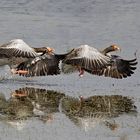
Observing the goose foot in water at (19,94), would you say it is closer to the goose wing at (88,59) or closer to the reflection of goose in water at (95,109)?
the reflection of goose in water at (95,109)

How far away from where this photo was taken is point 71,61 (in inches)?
566

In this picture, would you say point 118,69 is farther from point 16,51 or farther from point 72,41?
point 72,41

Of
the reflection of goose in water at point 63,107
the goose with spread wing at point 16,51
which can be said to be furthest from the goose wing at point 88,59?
the goose with spread wing at point 16,51

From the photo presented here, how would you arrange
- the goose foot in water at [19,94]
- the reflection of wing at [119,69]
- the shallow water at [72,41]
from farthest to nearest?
the reflection of wing at [119,69]
the goose foot in water at [19,94]
the shallow water at [72,41]

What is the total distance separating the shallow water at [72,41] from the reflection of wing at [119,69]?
282 mm

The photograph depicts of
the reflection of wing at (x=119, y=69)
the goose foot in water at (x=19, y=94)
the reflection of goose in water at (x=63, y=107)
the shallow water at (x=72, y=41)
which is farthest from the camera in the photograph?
the reflection of wing at (x=119, y=69)

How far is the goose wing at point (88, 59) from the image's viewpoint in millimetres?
14259

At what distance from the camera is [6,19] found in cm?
2353

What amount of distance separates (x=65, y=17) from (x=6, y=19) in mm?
2114

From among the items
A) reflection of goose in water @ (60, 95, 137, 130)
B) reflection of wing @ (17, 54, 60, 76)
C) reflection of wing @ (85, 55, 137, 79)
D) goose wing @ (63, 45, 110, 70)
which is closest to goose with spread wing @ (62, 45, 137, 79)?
reflection of wing @ (85, 55, 137, 79)

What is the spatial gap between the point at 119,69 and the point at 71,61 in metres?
1.26

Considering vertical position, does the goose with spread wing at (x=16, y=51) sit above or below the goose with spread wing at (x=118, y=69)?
above

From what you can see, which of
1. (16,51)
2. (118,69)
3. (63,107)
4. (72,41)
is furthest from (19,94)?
(72,41)

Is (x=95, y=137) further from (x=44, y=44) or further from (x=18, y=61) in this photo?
(x=44, y=44)
